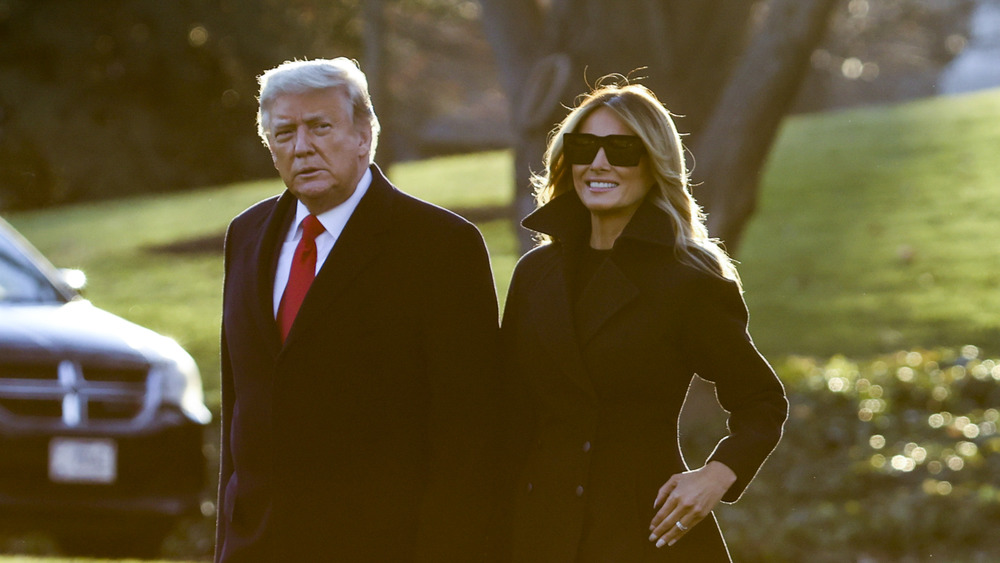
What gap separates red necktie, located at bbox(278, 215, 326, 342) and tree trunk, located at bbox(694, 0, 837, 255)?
5296 millimetres

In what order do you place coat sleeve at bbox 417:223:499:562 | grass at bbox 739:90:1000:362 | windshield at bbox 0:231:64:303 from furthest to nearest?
grass at bbox 739:90:1000:362 < windshield at bbox 0:231:64:303 < coat sleeve at bbox 417:223:499:562

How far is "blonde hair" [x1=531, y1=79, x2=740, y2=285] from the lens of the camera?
12.6 ft

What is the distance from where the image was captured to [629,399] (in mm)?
3807

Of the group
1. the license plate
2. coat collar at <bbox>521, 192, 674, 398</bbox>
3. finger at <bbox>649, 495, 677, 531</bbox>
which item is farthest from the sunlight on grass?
finger at <bbox>649, 495, 677, 531</bbox>

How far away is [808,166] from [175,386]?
18.3 meters

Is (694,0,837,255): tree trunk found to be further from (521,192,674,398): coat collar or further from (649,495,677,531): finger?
(649,495,677,531): finger

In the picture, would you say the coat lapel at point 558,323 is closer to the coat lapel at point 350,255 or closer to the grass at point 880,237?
the coat lapel at point 350,255

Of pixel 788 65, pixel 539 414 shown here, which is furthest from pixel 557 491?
pixel 788 65

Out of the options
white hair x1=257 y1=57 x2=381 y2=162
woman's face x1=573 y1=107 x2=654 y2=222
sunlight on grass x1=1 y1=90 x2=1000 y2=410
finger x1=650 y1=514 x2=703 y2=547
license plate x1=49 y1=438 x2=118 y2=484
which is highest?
white hair x1=257 y1=57 x2=381 y2=162

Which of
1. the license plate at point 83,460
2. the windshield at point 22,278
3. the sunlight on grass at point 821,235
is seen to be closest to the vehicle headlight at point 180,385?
the license plate at point 83,460

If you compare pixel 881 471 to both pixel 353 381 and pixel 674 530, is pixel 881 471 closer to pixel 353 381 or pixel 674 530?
pixel 674 530

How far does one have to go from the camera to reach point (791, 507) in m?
8.72

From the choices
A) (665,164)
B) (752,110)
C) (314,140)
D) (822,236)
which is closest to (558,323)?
(665,164)

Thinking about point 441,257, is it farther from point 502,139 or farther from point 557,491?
point 502,139
